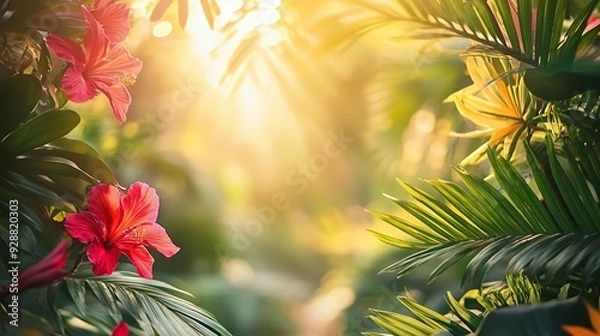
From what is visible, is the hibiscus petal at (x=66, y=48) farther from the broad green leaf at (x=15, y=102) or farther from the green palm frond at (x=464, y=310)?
the green palm frond at (x=464, y=310)

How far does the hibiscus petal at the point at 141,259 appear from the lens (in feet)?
2.89

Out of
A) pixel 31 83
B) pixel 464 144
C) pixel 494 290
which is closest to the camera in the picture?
pixel 31 83

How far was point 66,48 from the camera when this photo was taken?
872 mm

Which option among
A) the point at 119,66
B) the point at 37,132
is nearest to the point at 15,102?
the point at 37,132

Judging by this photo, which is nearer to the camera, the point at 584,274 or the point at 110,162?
the point at 584,274

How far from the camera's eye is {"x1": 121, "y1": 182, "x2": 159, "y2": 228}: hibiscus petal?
877mm

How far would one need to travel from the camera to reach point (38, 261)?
34.1 inches

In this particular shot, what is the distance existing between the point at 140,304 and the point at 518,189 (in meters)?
0.50

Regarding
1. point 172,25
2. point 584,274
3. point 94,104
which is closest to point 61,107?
point 94,104

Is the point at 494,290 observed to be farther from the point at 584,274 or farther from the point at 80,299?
the point at 80,299

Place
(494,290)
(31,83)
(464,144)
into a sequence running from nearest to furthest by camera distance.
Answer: (31,83) < (494,290) < (464,144)

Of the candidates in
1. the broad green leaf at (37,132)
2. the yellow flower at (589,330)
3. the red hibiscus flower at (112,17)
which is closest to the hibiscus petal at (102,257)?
the broad green leaf at (37,132)

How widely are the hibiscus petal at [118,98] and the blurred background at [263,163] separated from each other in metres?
0.03

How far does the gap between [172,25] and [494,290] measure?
1.88ft
